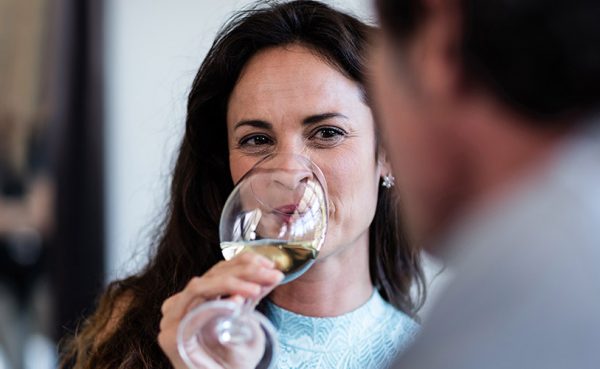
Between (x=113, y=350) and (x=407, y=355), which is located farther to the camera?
(x=113, y=350)

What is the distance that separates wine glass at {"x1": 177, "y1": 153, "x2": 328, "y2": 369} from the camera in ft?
3.92

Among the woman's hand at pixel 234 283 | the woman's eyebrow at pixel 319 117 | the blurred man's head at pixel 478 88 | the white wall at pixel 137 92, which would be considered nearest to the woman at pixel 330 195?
the woman's eyebrow at pixel 319 117

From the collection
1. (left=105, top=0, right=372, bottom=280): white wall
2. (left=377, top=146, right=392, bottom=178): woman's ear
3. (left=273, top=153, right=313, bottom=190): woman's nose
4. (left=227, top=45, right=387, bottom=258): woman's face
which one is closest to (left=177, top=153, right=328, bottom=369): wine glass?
(left=273, top=153, right=313, bottom=190): woman's nose

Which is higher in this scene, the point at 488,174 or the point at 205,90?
the point at 488,174

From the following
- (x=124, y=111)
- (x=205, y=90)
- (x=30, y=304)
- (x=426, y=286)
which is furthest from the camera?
(x=30, y=304)

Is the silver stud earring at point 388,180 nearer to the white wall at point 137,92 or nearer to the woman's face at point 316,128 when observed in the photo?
the woman's face at point 316,128

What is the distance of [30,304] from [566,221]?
4.15 m

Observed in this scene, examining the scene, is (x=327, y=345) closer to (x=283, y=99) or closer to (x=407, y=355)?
(x=283, y=99)

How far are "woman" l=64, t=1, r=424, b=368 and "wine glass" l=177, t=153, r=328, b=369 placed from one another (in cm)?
30

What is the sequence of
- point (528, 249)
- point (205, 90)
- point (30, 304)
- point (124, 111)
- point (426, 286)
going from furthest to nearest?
point (30, 304), point (124, 111), point (426, 286), point (205, 90), point (528, 249)

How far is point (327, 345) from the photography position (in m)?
1.89

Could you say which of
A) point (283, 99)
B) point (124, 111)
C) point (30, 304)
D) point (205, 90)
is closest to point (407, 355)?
point (283, 99)

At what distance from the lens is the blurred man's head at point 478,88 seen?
2.25ft

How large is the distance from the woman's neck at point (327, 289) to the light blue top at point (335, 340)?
0.06 feet
